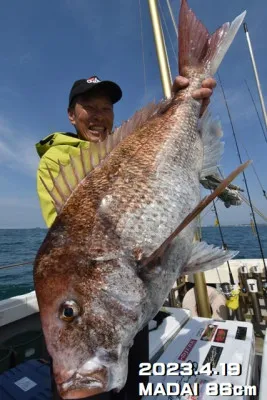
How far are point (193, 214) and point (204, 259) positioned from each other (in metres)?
0.48

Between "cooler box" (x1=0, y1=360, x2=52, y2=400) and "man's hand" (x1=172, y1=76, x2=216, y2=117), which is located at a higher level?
"man's hand" (x1=172, y1=76, x2=216, y2=117)

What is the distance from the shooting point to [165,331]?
2824 millimetres

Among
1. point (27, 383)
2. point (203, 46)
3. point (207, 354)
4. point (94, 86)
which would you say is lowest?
point (27, 383)

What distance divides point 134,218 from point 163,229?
6.5 inches

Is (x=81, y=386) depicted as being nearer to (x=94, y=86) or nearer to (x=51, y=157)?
(x=51, y=157)

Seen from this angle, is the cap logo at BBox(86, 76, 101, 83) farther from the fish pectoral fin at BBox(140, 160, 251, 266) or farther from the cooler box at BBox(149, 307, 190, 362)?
the cooler box at BBox(149, 307, 190, 362)

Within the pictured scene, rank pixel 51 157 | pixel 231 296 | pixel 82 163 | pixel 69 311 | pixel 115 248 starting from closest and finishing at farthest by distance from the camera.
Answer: pixel 69 311, pixel 115 248, pixel 82 163, pixel 51 157, pixel 231 296

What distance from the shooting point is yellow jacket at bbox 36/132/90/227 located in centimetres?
191

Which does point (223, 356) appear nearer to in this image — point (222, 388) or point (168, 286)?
point (222, 388)

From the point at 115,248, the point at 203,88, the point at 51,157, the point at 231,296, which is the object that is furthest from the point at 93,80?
the point at 231,296

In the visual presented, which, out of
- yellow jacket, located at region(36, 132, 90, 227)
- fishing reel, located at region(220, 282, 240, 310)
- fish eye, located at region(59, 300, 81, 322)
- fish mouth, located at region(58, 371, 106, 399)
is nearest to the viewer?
fish mouth, located at region(58, 371, 106, 399)

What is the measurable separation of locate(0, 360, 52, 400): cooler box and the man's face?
6.96 feet

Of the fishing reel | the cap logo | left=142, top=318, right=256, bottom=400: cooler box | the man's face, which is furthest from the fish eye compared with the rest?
the fishing reel

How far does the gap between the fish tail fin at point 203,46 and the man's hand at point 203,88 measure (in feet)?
0.43
